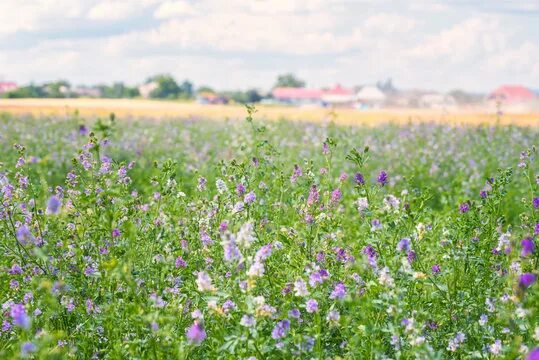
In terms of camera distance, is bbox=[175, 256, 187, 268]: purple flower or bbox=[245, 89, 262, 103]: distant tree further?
bbox=[245, 89, 262, 103]: distant tree

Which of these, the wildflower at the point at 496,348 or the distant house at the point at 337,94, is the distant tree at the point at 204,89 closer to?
the distant house at the point at 337,94

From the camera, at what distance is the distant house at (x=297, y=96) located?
131m

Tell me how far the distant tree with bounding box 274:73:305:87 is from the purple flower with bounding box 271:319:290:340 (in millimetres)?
125226

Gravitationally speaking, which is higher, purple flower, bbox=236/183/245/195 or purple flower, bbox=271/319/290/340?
purple flower, bbox=236/183/245/195

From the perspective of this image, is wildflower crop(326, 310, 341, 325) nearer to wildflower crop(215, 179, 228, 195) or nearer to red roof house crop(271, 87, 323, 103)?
wildflower crop(215, 179, 228, 195)

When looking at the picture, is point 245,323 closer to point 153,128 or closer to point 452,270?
point 452,270

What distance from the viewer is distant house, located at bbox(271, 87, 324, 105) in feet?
430

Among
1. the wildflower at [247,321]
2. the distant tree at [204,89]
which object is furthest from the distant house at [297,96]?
the wildflower at [247,321]

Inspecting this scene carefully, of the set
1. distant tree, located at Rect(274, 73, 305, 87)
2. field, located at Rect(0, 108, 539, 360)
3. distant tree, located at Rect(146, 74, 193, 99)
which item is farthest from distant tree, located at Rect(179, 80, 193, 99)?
field, located at Rect(0, 108, 539, 360)

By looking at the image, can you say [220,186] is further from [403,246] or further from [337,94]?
[337,94]

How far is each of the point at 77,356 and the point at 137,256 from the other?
824mm

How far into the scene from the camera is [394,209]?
4652 millimetres

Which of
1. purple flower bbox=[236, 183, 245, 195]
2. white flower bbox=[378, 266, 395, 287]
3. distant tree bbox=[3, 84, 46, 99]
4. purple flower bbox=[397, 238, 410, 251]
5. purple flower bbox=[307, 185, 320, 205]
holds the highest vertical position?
distant tree bbox=[3, 84, 46, 99]

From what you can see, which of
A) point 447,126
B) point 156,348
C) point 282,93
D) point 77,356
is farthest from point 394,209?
point 282,93
